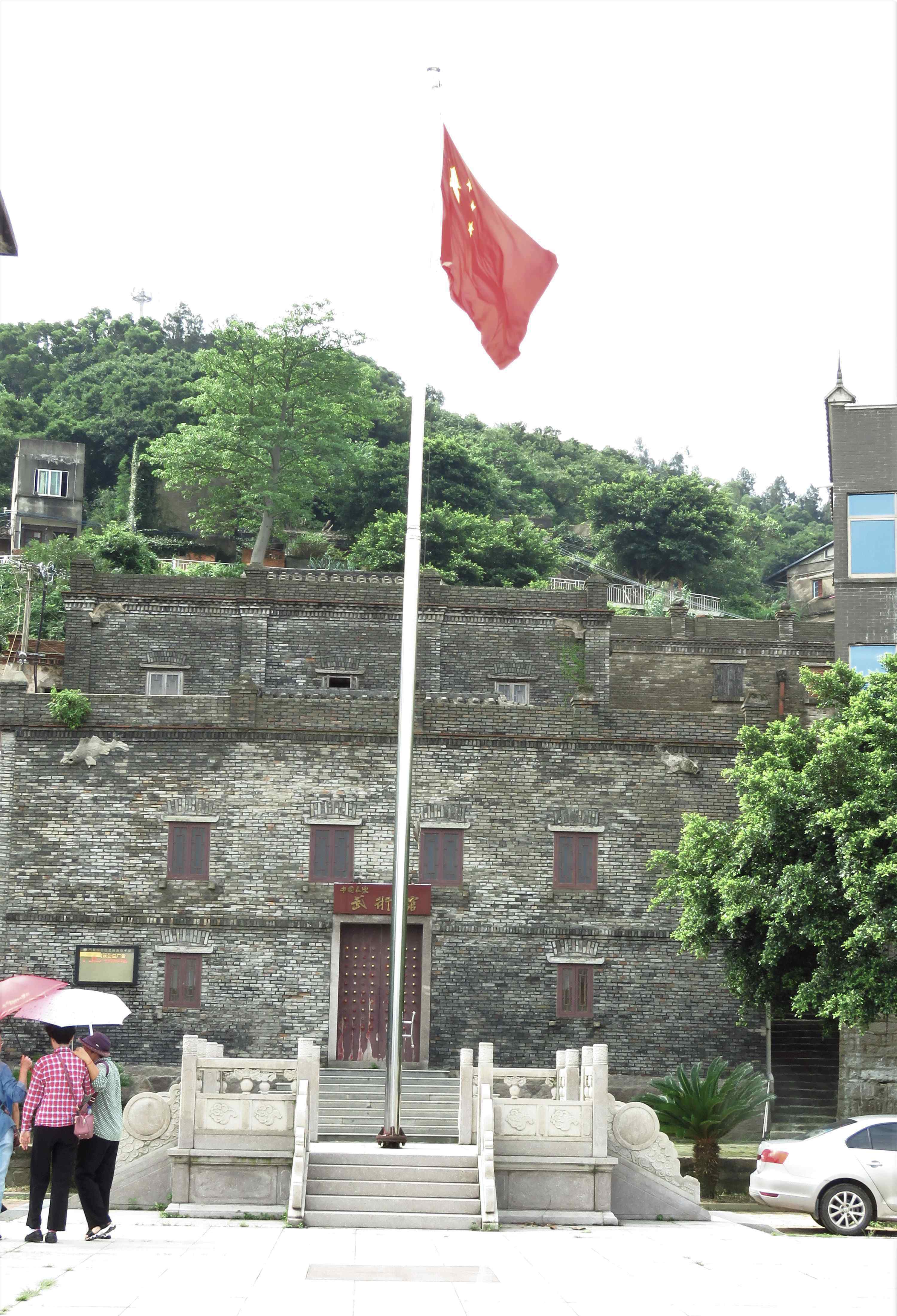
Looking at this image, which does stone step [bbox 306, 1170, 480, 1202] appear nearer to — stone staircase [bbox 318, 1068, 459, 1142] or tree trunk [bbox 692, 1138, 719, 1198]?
stone staircase [bbox 318, 1068, 459, 1142]

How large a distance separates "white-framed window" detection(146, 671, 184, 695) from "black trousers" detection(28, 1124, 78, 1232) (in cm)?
2100

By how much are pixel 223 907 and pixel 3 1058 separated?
14.4 ft

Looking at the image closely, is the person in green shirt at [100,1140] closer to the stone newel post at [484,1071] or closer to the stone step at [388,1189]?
the stone step at [388,1189]

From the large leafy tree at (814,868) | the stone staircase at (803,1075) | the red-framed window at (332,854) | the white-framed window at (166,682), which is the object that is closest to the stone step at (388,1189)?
the large leafy tree at (814,868)

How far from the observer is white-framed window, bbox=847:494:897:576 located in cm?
2511

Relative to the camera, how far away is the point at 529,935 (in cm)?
2359

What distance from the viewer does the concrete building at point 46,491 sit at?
5425 centimetres

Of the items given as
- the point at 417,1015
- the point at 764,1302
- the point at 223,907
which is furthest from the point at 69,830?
the point at 764,1302

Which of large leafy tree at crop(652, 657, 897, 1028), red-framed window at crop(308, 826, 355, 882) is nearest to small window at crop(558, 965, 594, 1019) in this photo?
large leafy tree at crop(652, 657, 897, 1028)

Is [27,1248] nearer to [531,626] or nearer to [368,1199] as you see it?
[368,1199]

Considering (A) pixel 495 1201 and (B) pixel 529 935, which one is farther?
(B) pixel 529 935

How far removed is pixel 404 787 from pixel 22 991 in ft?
14.6

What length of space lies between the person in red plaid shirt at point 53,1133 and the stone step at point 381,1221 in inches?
109

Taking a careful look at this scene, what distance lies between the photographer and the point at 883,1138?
46.6 feet
